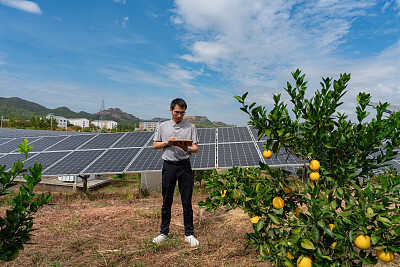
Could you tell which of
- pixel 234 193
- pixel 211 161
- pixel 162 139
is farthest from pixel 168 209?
pixel 211 161

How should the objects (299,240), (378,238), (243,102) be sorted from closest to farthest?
1. (378,238)
2. (299,240)
3. (243,102)

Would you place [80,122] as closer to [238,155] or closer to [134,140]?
[134,140]

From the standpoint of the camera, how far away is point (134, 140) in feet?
37.7

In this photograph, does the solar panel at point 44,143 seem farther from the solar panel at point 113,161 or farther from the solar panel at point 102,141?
the solar panel at point 113,161

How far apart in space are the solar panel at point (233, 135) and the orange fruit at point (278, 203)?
310 inches

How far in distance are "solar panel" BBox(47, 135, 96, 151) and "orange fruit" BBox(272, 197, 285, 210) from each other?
10.5m

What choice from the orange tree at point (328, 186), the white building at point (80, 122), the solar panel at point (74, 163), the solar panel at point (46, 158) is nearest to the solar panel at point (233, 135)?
the solar panel at point (74, 163)

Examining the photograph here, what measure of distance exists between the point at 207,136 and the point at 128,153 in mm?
3922

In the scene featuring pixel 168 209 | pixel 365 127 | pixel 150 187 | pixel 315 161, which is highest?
pixel 365 127

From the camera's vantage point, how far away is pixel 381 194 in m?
2.26

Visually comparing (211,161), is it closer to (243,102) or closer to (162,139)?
(162,139)

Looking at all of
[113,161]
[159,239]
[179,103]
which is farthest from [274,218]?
[113,161]

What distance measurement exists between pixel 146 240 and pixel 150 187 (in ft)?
16.1

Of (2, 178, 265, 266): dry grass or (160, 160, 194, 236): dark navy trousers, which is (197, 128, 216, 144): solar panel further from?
(160, 160, 194, 236): dark navy trousers
